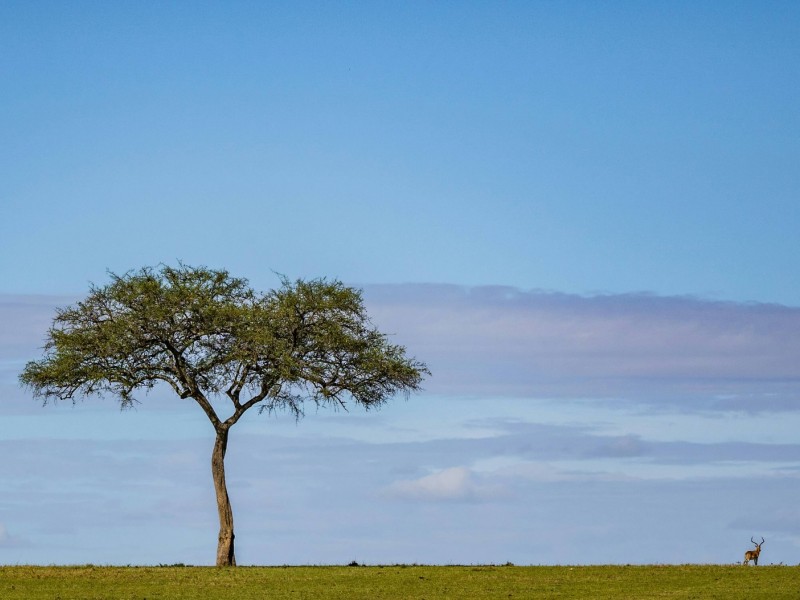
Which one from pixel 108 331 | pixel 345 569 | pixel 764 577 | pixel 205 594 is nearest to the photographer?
pixel 205 594

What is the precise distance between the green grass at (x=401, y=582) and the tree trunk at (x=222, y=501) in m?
2.85

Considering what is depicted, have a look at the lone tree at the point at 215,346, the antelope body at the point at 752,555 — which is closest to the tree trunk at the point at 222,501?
the lone tree at the point at 215,346

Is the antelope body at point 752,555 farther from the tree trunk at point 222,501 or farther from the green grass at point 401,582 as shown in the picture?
the tree trunk at point 222,501

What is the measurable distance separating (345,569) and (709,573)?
1511 cm

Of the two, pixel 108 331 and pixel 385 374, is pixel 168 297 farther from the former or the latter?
pixel 385 374

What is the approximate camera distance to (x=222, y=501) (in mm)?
52719

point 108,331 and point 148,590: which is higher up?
point 108,331

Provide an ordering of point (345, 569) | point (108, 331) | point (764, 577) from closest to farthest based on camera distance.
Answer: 1. point (764, 577)
2. point (345, 569)
3. point (108, 331)

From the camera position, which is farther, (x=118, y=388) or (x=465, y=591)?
(x=118, y=388)

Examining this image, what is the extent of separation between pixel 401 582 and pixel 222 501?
40.1ft

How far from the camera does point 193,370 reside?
173 feet

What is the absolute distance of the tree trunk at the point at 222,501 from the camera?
52344 millimetres

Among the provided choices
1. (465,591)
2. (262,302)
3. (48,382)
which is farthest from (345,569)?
(48,382)

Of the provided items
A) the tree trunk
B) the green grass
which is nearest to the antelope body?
the green grass
